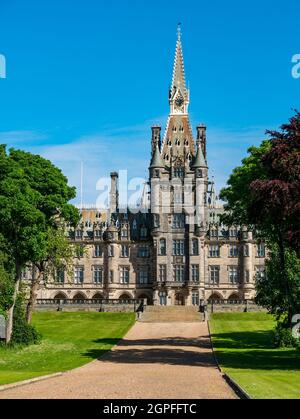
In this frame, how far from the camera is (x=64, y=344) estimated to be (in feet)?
180

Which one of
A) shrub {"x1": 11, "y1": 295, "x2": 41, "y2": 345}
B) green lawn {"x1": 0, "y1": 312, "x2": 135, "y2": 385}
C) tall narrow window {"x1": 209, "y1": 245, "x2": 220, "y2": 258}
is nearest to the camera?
green lawn {"x1": 0, "y1": 312, "x2": 135, "y2": 385}

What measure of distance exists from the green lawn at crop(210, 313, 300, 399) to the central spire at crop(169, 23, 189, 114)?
34464 millimetres

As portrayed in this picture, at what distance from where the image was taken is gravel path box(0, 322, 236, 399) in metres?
26.4

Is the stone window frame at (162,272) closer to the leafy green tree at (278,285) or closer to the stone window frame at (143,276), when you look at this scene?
the stone window frame at (143,276)

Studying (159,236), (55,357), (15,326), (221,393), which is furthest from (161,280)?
(221,393)

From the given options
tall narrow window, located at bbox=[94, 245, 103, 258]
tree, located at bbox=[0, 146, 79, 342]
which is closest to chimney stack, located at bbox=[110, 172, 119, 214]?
tall narrow window, located at bbox=[94, 245, 103, 258]

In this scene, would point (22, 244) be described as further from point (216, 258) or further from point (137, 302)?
Result: point (216, 258)

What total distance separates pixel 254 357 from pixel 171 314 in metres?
40.9

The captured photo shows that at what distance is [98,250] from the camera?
107 m

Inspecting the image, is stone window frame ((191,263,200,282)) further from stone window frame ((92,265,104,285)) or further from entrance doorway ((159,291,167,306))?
stone window frame ((92,265,104,285))

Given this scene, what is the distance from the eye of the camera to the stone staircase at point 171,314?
82.2 metres

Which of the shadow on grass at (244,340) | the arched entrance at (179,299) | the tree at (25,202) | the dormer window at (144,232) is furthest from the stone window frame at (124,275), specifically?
the tree at (25,202)

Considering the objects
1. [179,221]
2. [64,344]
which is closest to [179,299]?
[179,221]

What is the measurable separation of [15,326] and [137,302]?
39529 millimetres
